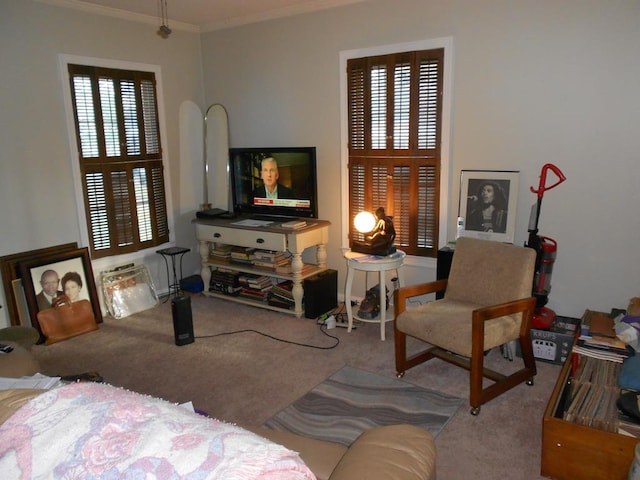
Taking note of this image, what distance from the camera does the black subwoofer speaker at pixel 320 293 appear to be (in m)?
4.05

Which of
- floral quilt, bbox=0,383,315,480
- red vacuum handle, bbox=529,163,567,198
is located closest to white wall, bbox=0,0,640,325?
red vacuum handle, bbox=529,163,567,198

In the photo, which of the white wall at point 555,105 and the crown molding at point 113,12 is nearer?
the white wall at point 555,105

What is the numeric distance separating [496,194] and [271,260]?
6.15 feet

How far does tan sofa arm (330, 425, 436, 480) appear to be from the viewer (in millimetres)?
1210

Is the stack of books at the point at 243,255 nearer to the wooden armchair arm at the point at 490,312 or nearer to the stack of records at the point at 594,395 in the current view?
the wooden armchair arm at the point at 490,312

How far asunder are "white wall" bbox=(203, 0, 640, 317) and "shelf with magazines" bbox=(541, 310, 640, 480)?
45.7 inches

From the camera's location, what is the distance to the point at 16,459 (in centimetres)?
102

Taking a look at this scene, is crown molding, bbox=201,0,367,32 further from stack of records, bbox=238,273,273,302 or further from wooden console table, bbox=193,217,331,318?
stack of records, bbox=238,273,273,302

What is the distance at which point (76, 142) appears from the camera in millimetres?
3959

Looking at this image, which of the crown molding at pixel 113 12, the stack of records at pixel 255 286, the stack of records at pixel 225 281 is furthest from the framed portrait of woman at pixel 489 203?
the crown molding at pixel 113 12

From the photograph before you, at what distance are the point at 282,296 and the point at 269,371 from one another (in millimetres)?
1099

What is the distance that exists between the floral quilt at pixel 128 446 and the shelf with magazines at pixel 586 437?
1.51m

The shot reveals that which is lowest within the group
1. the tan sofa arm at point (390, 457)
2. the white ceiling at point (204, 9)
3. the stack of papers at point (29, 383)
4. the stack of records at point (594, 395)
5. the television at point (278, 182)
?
the stack of records at point (594, 395)

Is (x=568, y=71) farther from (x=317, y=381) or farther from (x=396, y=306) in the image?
(x=317, y=381)
